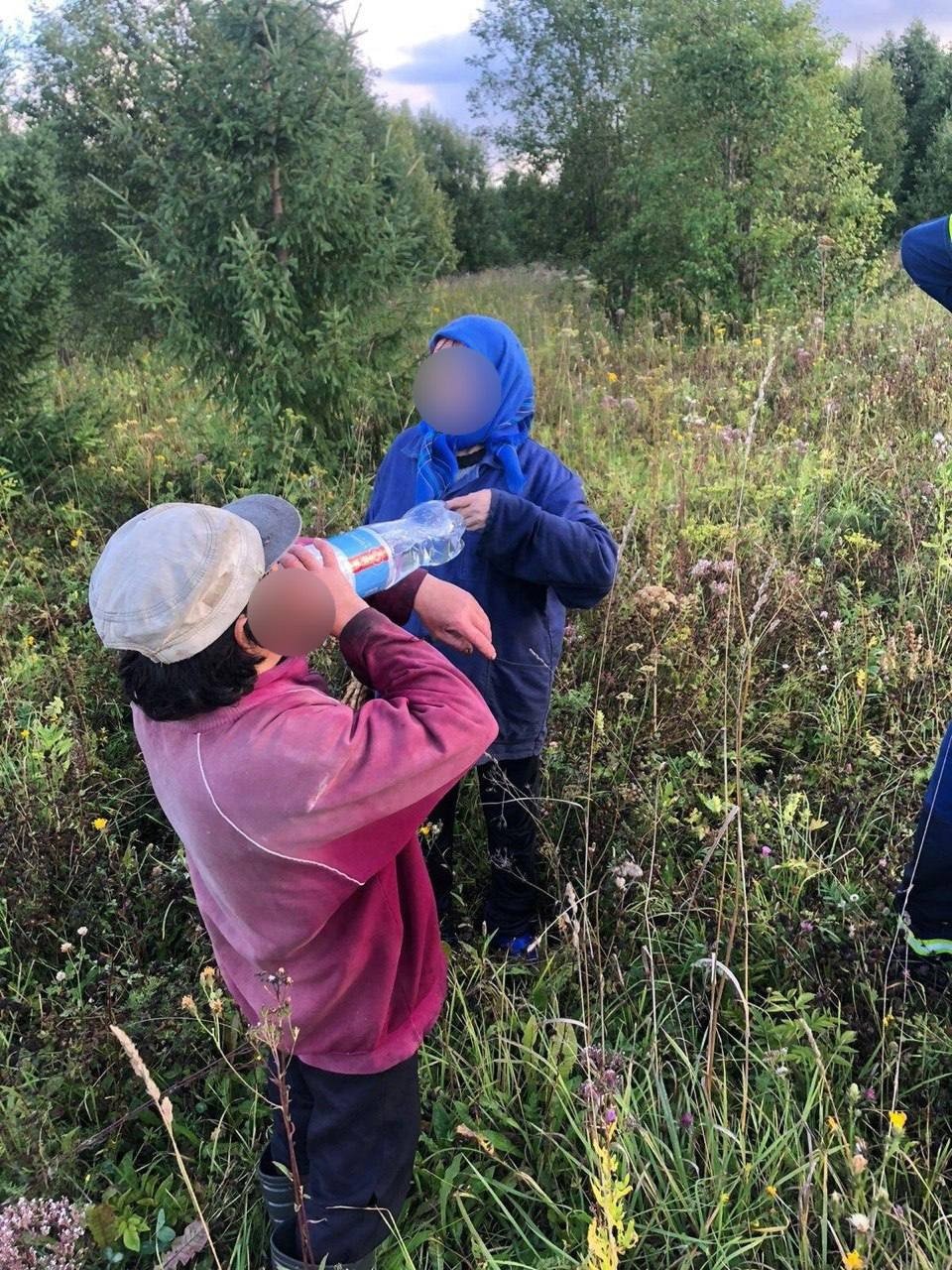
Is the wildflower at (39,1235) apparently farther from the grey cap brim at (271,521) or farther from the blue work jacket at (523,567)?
the blue work jacket at (523,567)

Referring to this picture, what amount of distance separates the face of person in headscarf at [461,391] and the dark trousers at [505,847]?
0.85 m

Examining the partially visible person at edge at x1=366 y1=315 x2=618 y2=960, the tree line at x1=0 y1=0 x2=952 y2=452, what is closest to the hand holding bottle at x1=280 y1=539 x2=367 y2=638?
the partially visible person at edge at x1=366 y1=315 x2=618 y2=960

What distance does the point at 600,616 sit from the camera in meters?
3.30

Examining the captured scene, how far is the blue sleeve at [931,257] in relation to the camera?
1.79 m

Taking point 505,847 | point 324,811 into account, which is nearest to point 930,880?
point 505,847

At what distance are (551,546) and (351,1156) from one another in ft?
3.99

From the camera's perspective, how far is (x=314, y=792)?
3.69 feet

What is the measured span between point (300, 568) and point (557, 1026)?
1249mm

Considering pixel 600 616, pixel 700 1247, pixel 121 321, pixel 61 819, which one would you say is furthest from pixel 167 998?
pixel 121 321

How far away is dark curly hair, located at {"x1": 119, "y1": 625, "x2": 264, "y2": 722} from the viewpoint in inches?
44.4

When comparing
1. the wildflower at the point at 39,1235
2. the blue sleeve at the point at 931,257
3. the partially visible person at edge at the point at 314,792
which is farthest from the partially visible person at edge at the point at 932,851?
the wildflower at the point at 39,1235

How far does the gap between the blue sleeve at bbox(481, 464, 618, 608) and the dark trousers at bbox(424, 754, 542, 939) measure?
1.77 ft

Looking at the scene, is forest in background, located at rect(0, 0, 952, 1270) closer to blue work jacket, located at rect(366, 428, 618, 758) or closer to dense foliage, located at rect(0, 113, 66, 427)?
dense foliage, located at rect(0, 113, 66, 427)

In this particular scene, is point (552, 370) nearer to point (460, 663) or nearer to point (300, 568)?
point (460, 663)
